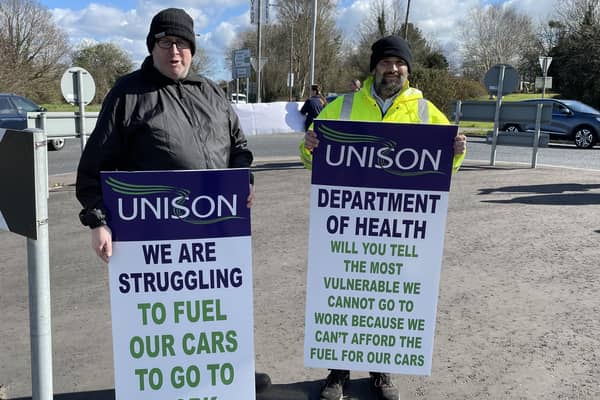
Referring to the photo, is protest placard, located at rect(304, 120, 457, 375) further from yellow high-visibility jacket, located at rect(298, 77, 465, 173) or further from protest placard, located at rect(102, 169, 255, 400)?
protest placard, located at rect(102, 169, 255, 400)

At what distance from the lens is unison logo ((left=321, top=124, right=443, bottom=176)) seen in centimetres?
296

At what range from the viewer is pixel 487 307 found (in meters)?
4.51

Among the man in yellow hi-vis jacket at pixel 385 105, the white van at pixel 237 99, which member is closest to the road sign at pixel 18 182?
the man in yellow hi-vis jacket at pixel 385 105

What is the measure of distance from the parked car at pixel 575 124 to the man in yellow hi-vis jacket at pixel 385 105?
15786 millimetres

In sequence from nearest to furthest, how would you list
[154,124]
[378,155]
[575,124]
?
[154,124]
[378,155]
[575,124]

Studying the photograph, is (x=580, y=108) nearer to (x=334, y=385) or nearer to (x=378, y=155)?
(x=378, y=155)

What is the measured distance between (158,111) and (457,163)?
1.66m

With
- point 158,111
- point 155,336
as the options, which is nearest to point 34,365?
point 155,336

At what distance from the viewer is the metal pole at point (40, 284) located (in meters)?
2.33

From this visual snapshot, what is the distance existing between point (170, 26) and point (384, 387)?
7.60ft

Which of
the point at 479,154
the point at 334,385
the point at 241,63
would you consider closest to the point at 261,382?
the point at 334,385

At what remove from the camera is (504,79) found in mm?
12172

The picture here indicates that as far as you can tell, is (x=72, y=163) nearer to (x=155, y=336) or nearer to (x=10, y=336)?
(x=10, y=336)

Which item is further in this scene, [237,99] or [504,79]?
[237,99]
